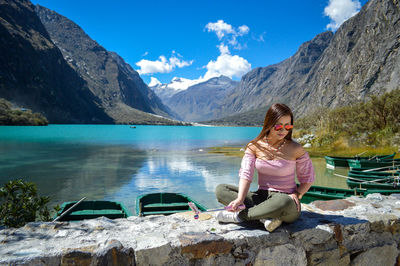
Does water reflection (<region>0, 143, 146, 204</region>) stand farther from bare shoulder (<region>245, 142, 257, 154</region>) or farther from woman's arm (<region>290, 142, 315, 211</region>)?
woman's arm (<region>290, 142, 315, 211</region>)

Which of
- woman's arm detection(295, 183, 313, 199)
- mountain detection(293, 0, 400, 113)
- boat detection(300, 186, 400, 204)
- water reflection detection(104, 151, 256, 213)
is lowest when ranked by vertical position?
water reflection detection(104, 151, 256, 213)

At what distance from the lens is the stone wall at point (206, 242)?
277 centimetres

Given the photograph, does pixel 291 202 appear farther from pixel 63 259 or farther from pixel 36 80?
pixel 36 80

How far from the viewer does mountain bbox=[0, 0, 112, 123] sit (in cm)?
14212

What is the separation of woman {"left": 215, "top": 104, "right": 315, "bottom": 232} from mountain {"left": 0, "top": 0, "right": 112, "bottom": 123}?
160 m

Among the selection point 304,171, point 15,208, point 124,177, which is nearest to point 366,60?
point 124,177

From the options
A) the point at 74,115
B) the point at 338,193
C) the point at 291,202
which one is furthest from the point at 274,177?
the point at 74,115

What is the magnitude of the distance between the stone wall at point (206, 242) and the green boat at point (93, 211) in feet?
18.1

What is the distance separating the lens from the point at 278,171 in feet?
11.5

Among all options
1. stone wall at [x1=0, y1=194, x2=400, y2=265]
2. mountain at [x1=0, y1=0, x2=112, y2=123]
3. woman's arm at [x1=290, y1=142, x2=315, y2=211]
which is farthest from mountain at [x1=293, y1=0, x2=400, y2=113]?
mountain at [x1=0, y1=0, x2=112, y2=123]

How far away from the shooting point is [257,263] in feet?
10.7

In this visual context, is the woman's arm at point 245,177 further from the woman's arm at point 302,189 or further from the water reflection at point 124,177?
the water reflection at point 124,177

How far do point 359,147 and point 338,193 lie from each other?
20865 millimetres

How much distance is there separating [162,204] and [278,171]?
724cm
